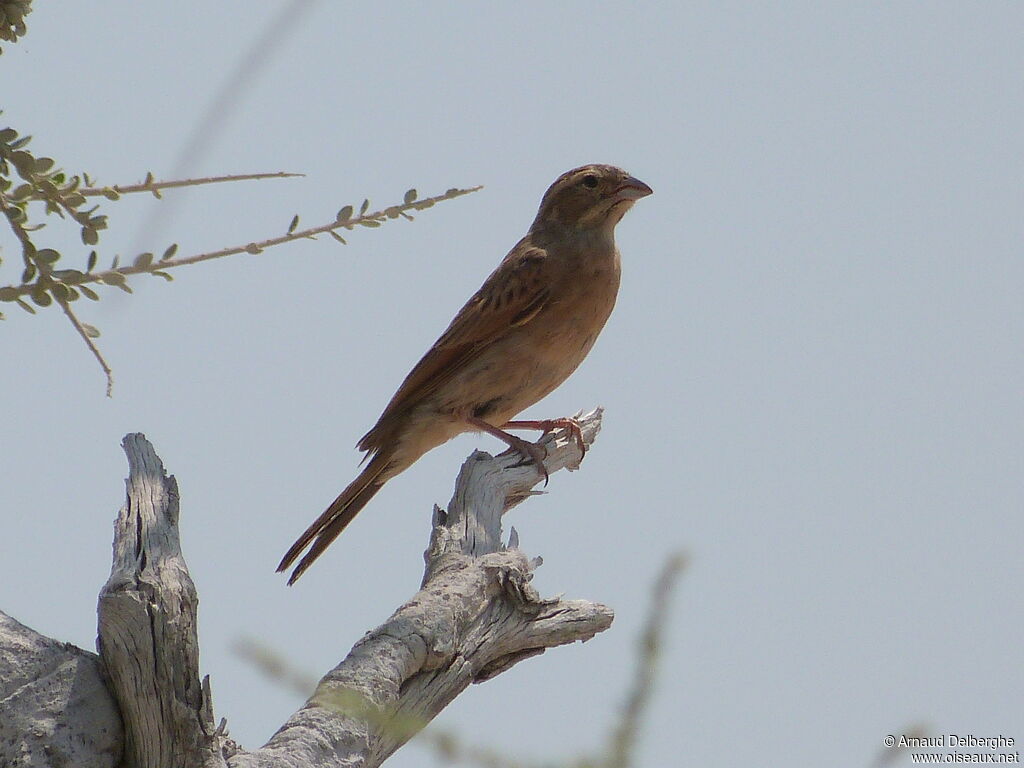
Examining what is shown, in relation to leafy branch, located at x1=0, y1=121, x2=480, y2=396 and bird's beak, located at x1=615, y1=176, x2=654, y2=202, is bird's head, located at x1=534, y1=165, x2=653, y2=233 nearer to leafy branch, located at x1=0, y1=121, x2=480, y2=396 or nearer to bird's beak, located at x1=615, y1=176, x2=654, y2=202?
bird's beak, located at x1=615, y1=176, x2=654, y2=202

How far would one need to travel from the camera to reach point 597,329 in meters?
6.28

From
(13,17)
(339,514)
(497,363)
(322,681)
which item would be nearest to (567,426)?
(497,363)

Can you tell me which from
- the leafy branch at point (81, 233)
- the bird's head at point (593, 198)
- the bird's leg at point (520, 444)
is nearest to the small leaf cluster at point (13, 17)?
the leafy branch at point (81, 233)

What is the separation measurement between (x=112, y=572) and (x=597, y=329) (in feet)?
12.5

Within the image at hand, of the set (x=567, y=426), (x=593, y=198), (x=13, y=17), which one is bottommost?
(x=13, y=17)

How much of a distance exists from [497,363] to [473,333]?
25 cm

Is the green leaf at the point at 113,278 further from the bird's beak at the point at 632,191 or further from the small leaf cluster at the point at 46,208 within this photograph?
the bird's beak at the point at 632,191

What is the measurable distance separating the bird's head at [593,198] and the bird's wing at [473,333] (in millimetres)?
541

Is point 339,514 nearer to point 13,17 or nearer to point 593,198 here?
point 593,198

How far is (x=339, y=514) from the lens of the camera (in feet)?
19.6

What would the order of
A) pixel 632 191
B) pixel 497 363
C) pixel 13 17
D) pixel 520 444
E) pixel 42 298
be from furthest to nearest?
pixel 632 191 < pixel 497 363 < pixel 520 444 < pixel 13 17 < pixel 42 298

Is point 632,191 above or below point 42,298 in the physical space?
above

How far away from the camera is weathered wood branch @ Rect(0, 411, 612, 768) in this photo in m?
2.77

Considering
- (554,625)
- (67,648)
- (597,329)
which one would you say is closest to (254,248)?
(67,648)
